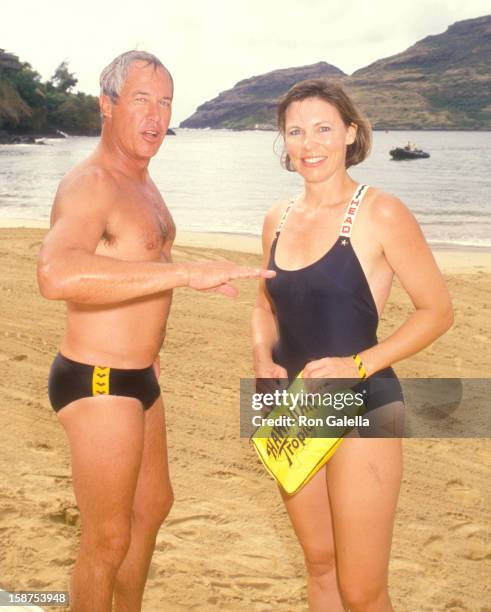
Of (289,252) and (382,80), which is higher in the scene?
(382,80)

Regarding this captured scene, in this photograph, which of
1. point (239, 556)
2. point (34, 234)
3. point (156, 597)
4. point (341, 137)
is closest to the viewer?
point (341, 137)

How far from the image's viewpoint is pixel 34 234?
14.1 m

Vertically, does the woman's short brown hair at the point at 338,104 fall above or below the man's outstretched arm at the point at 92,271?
above

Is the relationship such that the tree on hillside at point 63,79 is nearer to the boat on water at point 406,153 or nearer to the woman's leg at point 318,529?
the boat on water at point 406,153

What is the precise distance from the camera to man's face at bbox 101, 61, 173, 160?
9.34ft

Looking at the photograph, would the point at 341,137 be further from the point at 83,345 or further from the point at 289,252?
the point at 83,345

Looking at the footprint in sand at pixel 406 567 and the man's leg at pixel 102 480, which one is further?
the footprint in sand at pixel 406 567

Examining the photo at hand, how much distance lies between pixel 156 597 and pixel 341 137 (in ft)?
9.00

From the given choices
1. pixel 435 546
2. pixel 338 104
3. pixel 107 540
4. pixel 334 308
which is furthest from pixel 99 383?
pixel 435 546

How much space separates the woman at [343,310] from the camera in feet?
8.25

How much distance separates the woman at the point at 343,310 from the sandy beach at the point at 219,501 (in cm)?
124

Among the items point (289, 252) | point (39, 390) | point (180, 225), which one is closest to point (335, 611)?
point (289, 252)

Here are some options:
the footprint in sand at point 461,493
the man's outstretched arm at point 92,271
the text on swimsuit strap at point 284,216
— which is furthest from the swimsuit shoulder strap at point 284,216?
the footprint in sand at point 461,493

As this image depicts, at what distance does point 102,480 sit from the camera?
2746 mm
